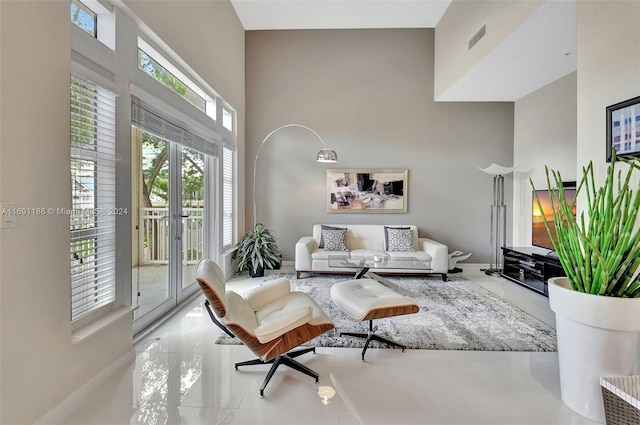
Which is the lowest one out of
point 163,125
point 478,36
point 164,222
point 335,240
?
point 335,240

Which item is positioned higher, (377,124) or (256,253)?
(377,124)

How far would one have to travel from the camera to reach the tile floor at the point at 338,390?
5.85 feet

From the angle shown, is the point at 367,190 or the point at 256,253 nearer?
the point at 256,253

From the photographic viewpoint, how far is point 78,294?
206 cm

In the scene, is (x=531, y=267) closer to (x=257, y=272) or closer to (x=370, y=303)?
(x=370, y=303)

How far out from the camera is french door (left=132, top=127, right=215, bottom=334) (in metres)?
2.92

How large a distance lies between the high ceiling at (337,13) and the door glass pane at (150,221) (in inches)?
118

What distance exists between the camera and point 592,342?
1723mm

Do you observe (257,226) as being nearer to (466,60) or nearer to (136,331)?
(136,331)

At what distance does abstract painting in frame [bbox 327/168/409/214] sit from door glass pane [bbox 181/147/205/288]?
7.40ft

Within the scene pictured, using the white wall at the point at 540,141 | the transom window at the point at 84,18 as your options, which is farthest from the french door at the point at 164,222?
the white wall at the point at 540,141

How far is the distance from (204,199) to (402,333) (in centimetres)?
293

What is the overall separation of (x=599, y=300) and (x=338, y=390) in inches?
60.9

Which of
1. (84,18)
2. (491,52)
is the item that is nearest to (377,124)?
(491,52)
